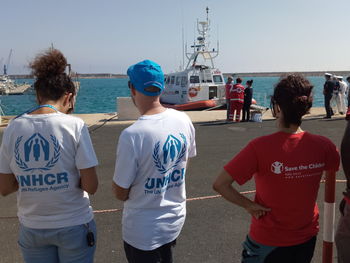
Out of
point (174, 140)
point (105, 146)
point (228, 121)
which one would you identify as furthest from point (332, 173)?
point (228, 121)

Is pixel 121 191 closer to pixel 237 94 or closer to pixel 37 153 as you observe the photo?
pixel 37 153

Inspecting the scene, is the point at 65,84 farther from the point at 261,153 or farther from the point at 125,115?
the point at 125,115

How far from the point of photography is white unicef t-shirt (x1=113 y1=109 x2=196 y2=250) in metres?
1.96

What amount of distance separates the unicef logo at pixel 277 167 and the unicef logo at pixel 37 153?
128 cm

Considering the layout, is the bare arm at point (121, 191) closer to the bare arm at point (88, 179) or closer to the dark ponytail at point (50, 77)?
the bare arm at point (88, 179)

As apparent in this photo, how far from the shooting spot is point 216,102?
1950 centimetres

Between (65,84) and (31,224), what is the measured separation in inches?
35.3

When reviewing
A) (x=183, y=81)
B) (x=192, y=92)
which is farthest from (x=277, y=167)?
(x=183, y=81)

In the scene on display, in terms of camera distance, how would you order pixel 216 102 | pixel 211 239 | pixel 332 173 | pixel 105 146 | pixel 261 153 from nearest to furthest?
pixel 261 153 → pixel 332 173 → pixel 211 239 → pixel 105 146 → pixel 216 102

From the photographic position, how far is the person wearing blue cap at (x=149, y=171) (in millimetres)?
1967

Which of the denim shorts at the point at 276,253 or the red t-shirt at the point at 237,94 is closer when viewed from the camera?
the denim shorts at the point at 276,253

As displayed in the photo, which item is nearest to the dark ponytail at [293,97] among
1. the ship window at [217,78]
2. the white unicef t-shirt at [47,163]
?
the white unicef t-shirt at [47,163]

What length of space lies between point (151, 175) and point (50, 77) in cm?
90

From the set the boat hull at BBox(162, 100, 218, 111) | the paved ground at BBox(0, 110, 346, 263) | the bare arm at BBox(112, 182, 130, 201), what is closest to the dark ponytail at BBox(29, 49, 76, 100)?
the bare arm at BBox(112, 182, 130, 201)
